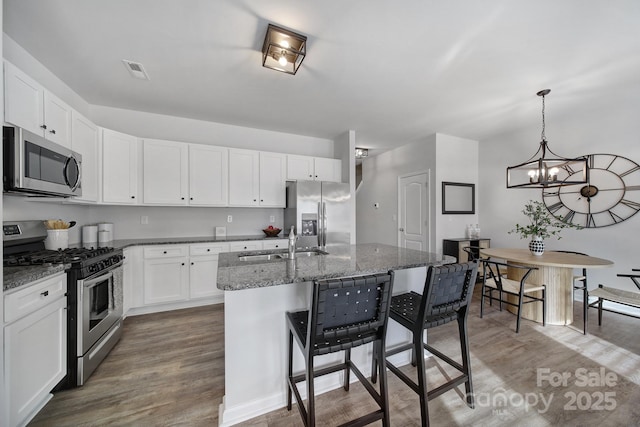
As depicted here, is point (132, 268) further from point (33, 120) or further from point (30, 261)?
point (33, 120)

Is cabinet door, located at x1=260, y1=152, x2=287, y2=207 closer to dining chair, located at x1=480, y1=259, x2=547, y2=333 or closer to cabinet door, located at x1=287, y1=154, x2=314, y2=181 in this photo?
cabinet door, located at x1=287, y1=154, x2=314, y2=181

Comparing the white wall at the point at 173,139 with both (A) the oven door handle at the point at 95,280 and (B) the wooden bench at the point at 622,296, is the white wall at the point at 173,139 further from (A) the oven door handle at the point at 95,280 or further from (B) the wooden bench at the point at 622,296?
(B) the wooden bench at the point at 622,296

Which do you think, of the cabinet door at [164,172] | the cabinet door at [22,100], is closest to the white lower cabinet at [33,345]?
the cabinet door at [22,100]

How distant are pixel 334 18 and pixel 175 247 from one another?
2983 millimetres

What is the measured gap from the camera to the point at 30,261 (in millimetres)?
1705

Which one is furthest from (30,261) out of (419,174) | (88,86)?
(419,174)

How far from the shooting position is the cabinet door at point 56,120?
2002 mm

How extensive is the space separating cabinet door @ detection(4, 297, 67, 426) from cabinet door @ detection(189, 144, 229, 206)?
1.92m

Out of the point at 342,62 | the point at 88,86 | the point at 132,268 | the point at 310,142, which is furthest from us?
the point at 310,142

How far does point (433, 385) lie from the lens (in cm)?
179

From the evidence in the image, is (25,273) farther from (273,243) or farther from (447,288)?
(447,288)

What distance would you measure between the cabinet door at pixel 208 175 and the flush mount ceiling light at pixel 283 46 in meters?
1.72

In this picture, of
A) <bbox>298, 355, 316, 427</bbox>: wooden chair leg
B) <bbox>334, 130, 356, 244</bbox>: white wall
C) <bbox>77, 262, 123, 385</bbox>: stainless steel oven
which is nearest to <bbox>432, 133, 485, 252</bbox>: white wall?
<bbox>334, 130, 356, 244</bbox>: white wall

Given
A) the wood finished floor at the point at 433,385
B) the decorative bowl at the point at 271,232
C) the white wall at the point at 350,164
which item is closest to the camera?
the wood finished floor at the point at 433,385
